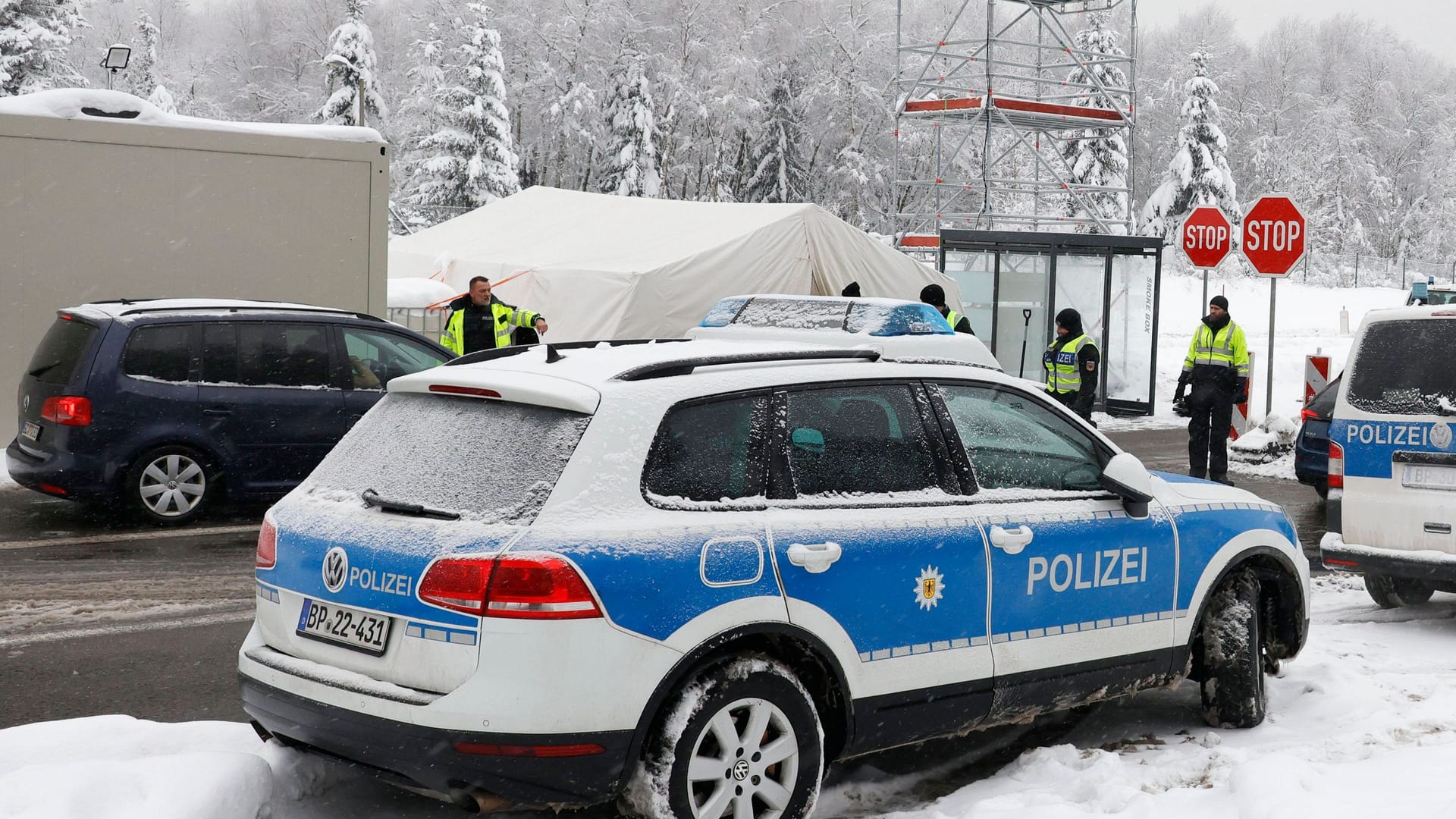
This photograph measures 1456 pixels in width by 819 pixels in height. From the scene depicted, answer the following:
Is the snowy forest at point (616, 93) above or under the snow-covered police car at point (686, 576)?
above

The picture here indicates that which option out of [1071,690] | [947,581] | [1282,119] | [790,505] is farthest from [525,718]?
[1282,119]

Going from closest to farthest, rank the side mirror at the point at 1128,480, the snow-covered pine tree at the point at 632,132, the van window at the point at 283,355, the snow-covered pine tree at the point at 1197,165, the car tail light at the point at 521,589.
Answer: the car tail light at the point at 521,589
the side mirror at the point at 1128,480
the van window at the point at 283,355
the snow-covered pine tree at the point at 632,132
the snow-covered pine tree at the point at 1197,165

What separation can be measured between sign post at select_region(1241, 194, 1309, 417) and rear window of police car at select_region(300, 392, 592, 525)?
14.2 metres

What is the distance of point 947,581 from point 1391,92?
94972 mm

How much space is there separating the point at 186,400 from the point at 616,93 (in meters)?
47.4

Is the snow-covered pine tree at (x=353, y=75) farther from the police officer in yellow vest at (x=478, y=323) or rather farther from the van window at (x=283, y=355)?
the van window at (x=283, y=355)

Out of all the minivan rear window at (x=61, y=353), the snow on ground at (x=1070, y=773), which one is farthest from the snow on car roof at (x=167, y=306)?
the snow on ground at (x=1070, y=773)

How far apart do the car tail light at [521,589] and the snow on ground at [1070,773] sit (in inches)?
42.0

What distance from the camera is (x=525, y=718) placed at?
3.84 m

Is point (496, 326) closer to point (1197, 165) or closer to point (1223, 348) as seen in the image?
point (1223, 348)

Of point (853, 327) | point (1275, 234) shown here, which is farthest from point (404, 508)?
point (1275, 234)

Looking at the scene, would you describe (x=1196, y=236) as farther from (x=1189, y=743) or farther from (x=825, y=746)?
(x=825, y=746)

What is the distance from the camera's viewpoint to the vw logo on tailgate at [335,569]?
4172 millimetres

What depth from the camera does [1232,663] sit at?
5.67 metres
